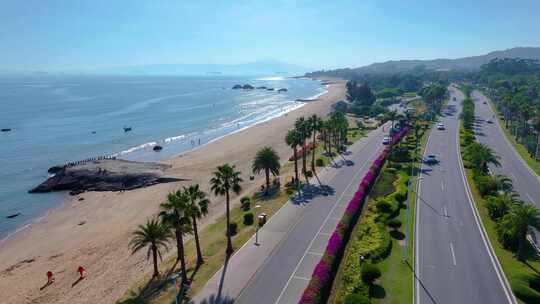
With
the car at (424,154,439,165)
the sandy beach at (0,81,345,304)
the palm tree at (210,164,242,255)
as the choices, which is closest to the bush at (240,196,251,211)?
the sandy beach at (0,81,345,304)

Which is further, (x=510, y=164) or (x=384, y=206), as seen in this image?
(x=510, y=164)

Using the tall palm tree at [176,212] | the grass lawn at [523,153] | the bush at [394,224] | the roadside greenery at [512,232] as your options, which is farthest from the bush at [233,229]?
the grass lawn at [523,153]

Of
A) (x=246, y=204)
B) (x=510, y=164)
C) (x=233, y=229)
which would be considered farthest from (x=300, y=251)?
(x=510, y=164)

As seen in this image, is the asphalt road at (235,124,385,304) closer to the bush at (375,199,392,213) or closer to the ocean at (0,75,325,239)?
the bush at (375,199,392,213)

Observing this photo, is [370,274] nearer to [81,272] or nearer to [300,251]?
[300,251]

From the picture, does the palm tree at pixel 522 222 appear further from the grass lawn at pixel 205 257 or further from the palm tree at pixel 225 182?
the palm tree at pixel 225 182

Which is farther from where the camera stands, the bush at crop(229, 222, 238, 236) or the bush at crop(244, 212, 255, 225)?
the bush at crop(244, 212, 255, 225)

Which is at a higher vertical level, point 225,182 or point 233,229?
point 225,182
